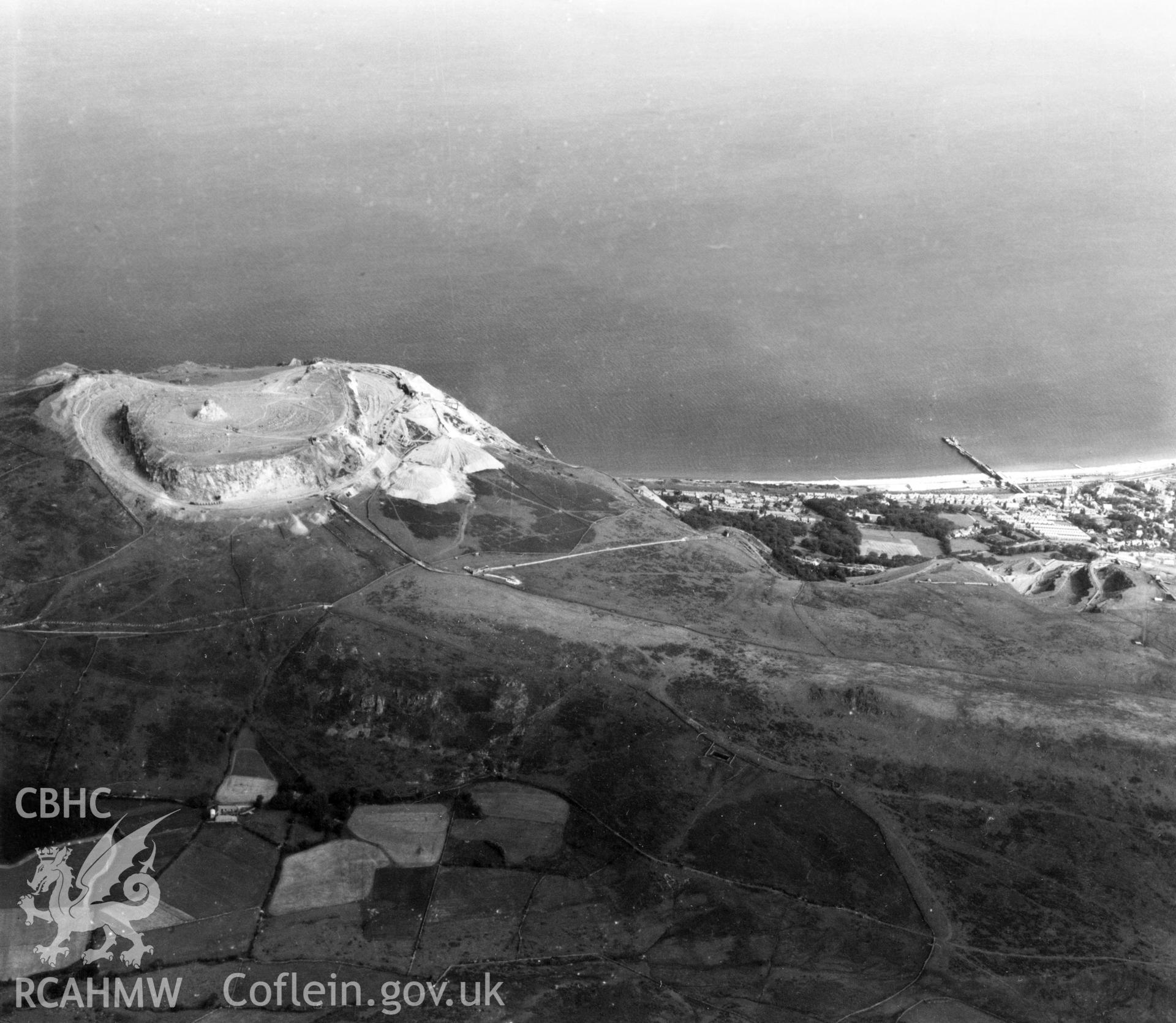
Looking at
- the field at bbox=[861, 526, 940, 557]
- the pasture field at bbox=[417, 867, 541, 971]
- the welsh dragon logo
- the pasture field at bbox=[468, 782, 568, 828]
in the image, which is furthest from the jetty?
the welsh dragon logo

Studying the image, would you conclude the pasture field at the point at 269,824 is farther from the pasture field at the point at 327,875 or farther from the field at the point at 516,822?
the field at the point at 516,822

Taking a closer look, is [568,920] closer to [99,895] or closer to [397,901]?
[397,901]

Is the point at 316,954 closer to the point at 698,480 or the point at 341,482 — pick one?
the point at 341,482

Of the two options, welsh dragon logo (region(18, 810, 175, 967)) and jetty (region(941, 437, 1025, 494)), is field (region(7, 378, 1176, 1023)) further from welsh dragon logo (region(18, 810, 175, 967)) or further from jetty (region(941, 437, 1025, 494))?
jetty (region(941, 437, 1025, 494))

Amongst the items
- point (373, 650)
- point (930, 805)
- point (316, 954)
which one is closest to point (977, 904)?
point (930, 805)

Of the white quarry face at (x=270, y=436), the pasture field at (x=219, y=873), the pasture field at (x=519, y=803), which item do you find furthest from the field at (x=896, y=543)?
the pasture field at (x=219, y=873)

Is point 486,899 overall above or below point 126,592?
below

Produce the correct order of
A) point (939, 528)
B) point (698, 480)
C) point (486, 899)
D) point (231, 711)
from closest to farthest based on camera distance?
point (486, 899) < point (231, 711) < point (939, 528) < point (698, 480)
